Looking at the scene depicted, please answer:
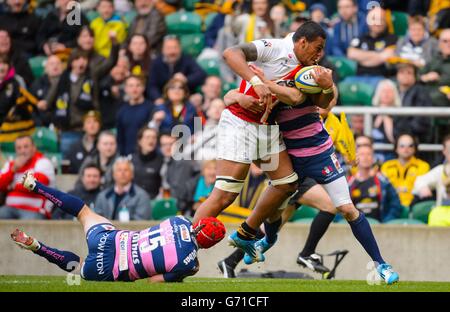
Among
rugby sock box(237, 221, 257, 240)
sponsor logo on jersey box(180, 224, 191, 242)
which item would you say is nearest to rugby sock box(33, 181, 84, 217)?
sponsor logo on jersey box(180, 224, 191, 242)

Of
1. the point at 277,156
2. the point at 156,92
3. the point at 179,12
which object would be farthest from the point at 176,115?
the point at 277,156

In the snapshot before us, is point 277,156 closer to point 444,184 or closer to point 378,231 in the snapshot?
point 378,231

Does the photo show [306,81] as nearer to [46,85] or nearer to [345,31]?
[345,31]

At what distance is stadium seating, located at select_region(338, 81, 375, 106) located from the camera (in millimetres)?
16594

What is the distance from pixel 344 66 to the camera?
1738 cm

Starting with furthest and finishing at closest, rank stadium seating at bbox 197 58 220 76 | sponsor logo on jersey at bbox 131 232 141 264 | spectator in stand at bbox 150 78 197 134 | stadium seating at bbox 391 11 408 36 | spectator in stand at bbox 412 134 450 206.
Answer: stadium seating at bbox 391 11 408 36, stadium seating at bbox 197 58 220 76, spectator in stand at bbox 150 78 197 134, spectator in stand at bbox 412 134 450 206, sponsor logo on jersey at bbox 131 232 141 264

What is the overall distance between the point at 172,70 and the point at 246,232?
20.9ft

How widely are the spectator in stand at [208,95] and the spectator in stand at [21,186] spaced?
238cm

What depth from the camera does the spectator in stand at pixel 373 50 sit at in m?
17.1

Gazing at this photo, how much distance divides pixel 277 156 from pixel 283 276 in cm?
219

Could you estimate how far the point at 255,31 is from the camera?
1739 cm

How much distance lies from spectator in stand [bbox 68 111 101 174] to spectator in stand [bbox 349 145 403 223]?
410 centimetres

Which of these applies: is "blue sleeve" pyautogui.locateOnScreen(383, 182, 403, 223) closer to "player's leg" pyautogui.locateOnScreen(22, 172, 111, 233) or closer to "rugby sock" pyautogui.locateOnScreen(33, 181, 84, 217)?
"player's leg" pyautogui.locateOnScreen(22, 172, 111, 233)

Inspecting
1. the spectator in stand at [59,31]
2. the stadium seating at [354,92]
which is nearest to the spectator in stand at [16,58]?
the spectator in stand at [59,31]
